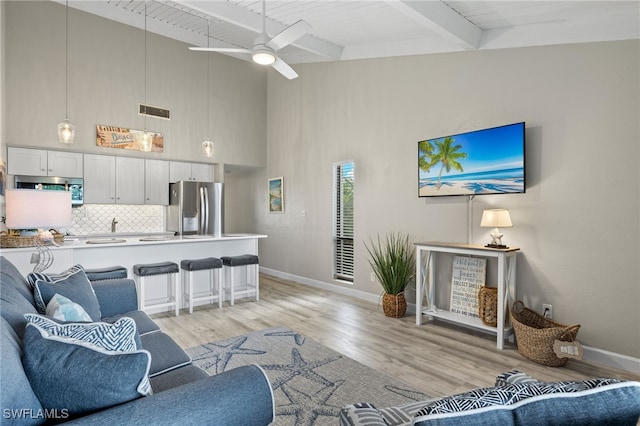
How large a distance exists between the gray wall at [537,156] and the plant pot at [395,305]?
68 centimetres

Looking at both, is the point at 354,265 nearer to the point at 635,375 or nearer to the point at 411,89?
the point at 411,89

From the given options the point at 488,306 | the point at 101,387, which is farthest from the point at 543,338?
the point at 101,387

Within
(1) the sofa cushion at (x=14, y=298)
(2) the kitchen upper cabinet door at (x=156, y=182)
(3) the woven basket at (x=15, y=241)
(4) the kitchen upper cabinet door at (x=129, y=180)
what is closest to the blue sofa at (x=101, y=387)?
(1) the sofa cushion at (x=14, y=298)

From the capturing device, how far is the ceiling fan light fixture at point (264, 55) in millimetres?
3240

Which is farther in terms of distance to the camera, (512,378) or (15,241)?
(15,241)

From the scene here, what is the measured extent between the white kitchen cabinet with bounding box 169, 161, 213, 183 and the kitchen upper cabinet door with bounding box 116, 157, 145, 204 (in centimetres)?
52

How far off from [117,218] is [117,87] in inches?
87.3

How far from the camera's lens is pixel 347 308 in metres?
4.70

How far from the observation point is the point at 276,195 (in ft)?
22.9

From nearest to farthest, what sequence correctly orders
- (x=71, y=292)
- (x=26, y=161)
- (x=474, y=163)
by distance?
(x=71, y=292)
(x=474, y=163)
(x=26, y=161)

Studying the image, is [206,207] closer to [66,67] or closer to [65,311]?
[66,67]

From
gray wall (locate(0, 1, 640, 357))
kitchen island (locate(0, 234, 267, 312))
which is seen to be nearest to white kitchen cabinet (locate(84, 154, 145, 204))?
gray wall (locate(0, 1, 640, 357))

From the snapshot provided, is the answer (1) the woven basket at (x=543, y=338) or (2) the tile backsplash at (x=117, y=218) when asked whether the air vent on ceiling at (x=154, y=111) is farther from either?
(1) the woven basket at (x=543, y=338)

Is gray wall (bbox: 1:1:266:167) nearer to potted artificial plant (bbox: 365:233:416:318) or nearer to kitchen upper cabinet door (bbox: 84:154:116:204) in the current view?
kitchen upper cabinet door (bbox: 84:154:116:204)
